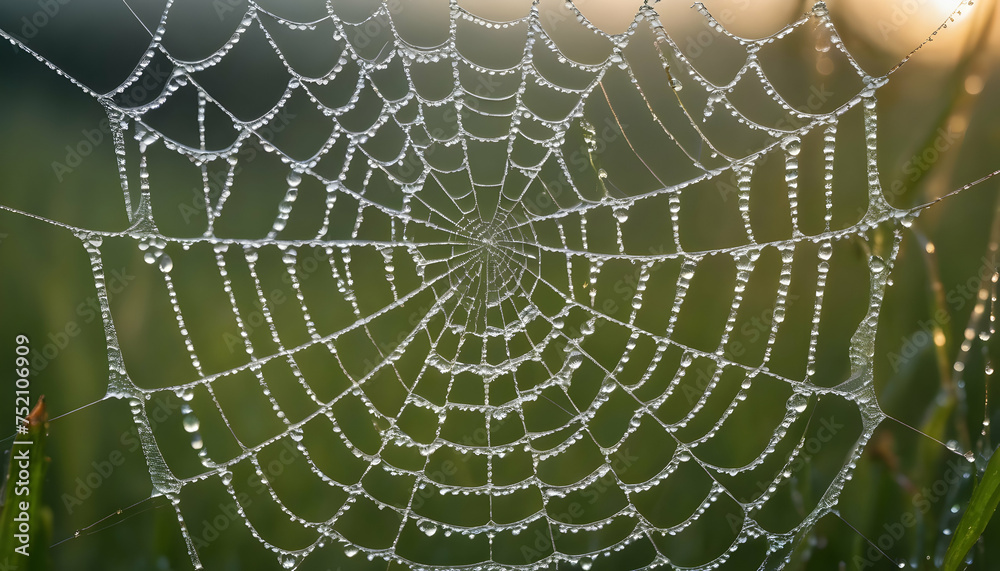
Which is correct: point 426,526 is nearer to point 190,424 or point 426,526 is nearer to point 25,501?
point 190,424

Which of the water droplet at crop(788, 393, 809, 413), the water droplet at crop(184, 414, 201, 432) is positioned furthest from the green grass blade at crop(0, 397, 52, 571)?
the water droplet at crop(788, 393, 809, 413)

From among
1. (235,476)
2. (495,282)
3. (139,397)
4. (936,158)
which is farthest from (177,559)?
(936,158)

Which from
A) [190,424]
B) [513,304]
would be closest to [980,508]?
[513,304]

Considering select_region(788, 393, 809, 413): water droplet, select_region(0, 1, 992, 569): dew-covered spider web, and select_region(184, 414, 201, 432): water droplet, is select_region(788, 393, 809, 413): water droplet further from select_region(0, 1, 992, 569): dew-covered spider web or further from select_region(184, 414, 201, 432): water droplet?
select_region(184, 414, 201, 432): water droplet

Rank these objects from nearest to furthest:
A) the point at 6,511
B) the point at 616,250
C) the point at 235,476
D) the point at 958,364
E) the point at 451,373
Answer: the point at 6,511
the point at 958,364
the point at 235,476
the point at 451,373
the point at 616,250

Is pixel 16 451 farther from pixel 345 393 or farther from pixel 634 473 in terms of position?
pixel 634 473

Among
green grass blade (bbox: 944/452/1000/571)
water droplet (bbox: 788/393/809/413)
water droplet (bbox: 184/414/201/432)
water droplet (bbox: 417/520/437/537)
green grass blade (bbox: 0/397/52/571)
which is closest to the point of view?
green grass blade (bbox: 0/397/52/571)
